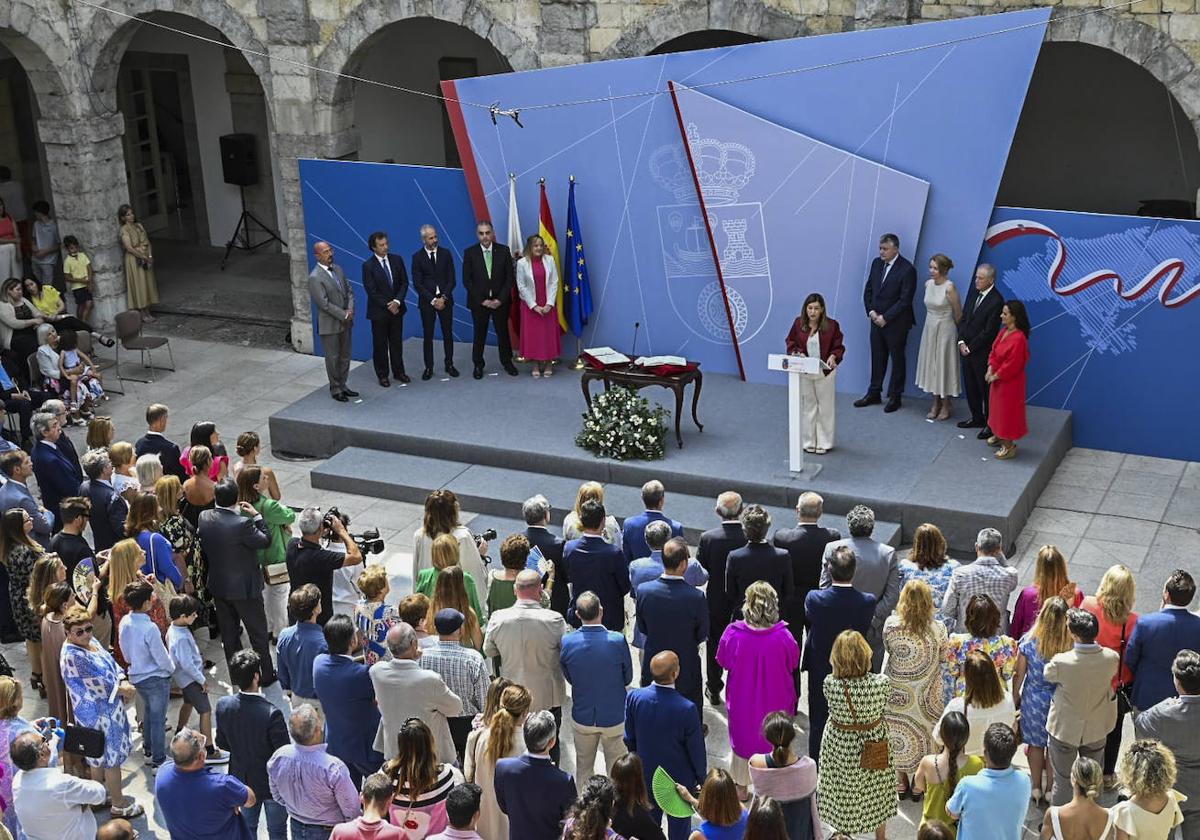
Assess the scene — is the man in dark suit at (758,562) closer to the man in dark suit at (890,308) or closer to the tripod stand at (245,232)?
the man in dark suit at (890,308)

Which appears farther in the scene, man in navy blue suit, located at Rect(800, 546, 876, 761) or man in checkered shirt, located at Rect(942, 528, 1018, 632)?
man in checkered shirt, located at Rect(942, 528, 1018, 632)

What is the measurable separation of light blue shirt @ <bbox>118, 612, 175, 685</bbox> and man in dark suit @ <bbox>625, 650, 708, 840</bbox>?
2.59m

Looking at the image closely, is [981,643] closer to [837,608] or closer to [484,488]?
[837,608]

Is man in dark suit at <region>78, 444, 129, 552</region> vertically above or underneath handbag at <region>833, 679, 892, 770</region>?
above

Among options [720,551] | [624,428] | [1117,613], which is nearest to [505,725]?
[720,551]

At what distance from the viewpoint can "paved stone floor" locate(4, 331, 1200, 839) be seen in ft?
29.3

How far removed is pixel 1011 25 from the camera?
37.6 feet

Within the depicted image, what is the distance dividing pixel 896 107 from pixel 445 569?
6303 mm

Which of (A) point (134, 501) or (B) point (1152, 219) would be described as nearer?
(A) point (134, 501)

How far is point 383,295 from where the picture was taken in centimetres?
1307

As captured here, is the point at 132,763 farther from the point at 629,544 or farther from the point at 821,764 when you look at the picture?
the point at 821,764

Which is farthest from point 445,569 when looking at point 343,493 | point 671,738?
point 343,493

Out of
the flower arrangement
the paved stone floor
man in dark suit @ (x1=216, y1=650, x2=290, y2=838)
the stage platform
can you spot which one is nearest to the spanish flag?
the stage platform

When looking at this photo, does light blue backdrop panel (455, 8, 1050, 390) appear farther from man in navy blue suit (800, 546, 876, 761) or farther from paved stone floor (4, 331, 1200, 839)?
man in navy blue suit (800, 546, 876, 761)
